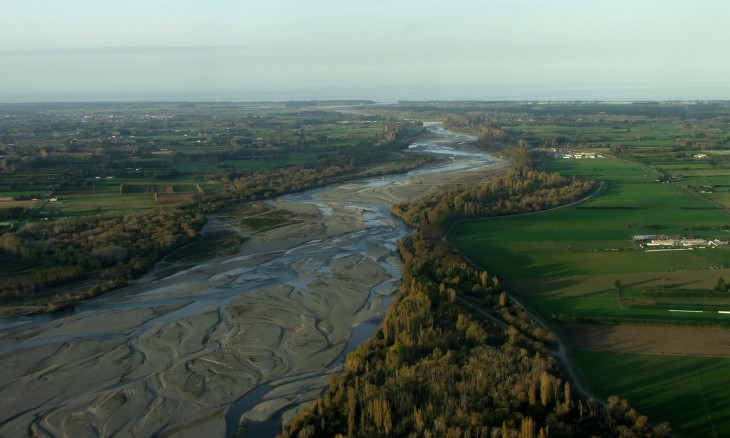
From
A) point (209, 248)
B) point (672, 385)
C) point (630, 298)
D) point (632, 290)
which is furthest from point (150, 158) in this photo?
point (672, 385)

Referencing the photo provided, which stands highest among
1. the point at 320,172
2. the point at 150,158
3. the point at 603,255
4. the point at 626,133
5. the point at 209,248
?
the point at 626,133

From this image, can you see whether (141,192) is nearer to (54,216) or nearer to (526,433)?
(54,216)

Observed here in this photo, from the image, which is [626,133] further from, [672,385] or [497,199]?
[672,385]

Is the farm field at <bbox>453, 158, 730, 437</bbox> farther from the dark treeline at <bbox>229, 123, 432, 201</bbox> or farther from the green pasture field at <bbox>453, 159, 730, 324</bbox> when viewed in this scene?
the dark treeline at <bbox>229, 123, 432, 201</bbox>

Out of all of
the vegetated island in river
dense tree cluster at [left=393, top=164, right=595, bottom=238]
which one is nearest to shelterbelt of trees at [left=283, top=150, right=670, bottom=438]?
dense tree cluster at [left=393, top=164, right=595, bottom=238]

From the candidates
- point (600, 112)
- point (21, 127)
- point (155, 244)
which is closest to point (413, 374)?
point (155, 244)

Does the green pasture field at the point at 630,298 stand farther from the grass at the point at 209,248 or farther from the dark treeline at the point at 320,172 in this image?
the dark treeline at the point at 320,172
